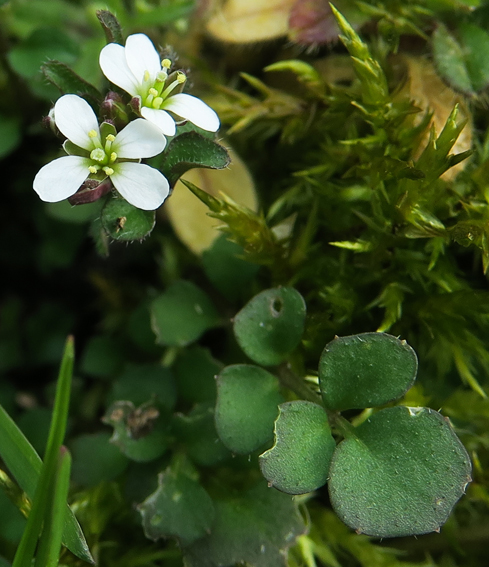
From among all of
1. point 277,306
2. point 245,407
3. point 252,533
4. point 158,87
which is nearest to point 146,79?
point 158,87

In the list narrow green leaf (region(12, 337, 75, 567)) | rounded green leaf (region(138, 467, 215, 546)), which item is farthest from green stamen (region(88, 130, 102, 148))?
rounded green leaf (region(138, 467, 215, 546))

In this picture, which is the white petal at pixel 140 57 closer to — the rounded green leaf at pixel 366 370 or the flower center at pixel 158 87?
the flower center at pixel 158 87

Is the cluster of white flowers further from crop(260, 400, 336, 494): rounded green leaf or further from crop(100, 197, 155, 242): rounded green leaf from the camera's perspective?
crop(260, 400, 336, 494): rounded green leaf

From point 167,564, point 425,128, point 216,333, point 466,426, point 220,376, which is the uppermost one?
point 425,128

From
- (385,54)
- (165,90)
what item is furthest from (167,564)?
(385,54)

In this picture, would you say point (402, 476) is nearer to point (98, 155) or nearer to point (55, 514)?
point (55, 514)

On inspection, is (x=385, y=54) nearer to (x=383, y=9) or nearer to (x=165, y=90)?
(x=383, y=9)
